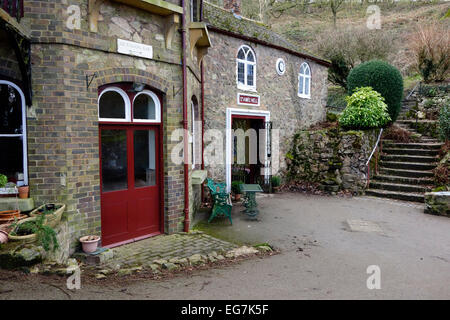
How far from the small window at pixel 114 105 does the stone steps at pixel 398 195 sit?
342 inches

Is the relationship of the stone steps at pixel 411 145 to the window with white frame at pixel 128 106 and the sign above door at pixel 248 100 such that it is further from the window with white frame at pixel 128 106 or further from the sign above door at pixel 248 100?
the window with white frame at pixel 128 106

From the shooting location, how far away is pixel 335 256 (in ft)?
18.7

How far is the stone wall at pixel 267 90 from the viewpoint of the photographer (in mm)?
9633

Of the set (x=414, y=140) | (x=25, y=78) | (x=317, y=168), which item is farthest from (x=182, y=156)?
(x=414, y=140)

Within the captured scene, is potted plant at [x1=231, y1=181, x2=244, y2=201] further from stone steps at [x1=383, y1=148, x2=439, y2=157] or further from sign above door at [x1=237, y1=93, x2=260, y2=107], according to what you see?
stone steps at [x1=383, y1=148, x2=439, y2=157]

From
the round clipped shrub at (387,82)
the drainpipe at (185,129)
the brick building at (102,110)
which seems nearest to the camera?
the brick building at (102,110)

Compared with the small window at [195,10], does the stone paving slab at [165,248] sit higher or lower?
lower

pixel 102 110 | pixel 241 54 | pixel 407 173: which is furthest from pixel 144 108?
pixel 407 173

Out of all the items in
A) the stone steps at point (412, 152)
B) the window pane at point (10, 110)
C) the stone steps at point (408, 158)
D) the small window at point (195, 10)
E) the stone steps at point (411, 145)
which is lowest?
the stone steps at point (408, 158)

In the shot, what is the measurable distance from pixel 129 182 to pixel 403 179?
30.8ft

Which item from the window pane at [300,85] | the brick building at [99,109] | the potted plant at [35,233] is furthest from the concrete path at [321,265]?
the window pane at [300,85]

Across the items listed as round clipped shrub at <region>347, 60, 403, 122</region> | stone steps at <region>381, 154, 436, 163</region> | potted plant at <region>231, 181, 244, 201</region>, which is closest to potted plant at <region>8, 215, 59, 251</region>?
potted plant at <region>231, 181, 244, 201</region>
